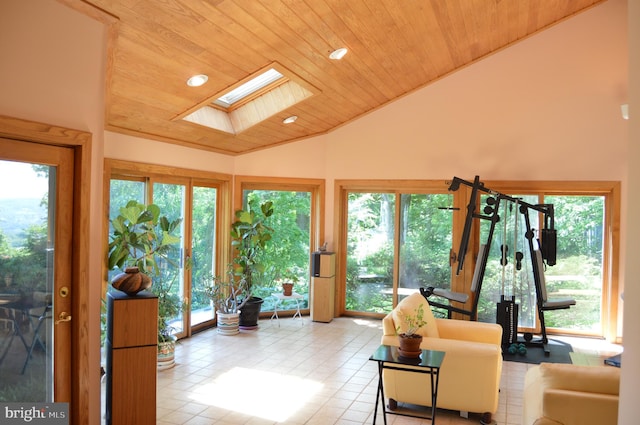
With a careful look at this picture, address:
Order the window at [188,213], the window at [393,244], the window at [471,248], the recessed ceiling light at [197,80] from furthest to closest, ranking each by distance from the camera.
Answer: the window at [393,244], the window at [471,248], the window at [188,213], the recessed ceiling light at [197,80]

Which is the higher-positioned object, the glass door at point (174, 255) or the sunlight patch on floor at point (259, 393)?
the glass door at point (174, 255)

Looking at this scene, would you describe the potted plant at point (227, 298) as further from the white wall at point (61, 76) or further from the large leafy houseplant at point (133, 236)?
the white wall at point (61, 76)

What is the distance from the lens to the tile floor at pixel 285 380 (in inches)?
161

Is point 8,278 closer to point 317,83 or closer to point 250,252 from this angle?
point 317,83

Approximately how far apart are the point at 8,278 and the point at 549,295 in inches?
243

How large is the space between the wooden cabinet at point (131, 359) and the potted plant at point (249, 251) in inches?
122

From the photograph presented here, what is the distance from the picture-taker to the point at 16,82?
280 centimetres

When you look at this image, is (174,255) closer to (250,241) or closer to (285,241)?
(250,241)

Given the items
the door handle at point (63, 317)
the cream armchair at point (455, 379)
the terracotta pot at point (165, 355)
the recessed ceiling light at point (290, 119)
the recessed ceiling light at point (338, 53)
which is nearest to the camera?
the door handle at point (63, 317)

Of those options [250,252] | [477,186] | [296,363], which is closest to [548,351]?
[477,186]

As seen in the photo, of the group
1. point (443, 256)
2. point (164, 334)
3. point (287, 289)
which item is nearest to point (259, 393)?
point (164, 334)

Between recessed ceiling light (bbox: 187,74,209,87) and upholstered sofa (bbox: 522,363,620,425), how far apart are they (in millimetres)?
3414

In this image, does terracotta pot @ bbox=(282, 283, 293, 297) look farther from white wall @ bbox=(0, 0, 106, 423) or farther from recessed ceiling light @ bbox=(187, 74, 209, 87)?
white wall @ bbox=(0, 0, 106, 423)

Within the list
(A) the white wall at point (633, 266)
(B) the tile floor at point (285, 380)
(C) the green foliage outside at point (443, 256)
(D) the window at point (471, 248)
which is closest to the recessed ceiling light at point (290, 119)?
(D) the window at point (471, 248)
